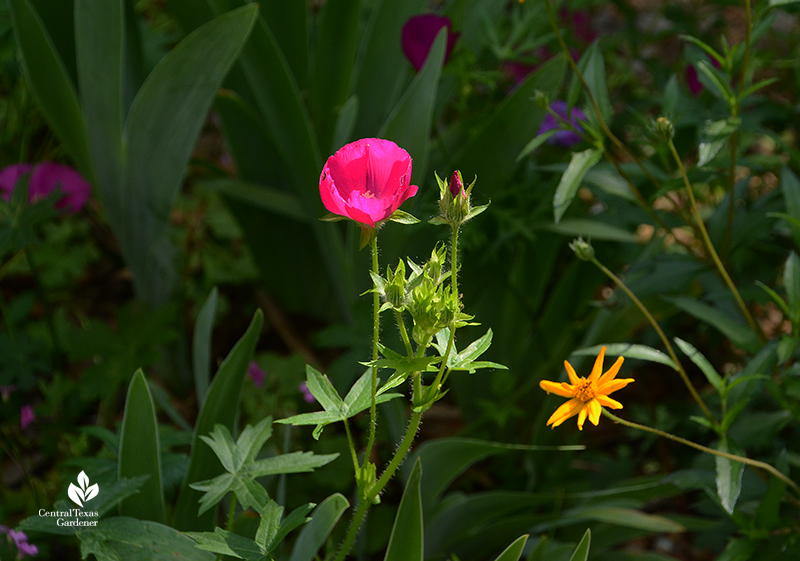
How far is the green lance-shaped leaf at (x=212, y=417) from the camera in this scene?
32.3 inches

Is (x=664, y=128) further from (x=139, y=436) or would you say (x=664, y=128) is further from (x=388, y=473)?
(x=139, y=436)

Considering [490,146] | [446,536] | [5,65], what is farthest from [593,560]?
[5,65]

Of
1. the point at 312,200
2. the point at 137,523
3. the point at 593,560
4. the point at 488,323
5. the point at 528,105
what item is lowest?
the point at 593,560

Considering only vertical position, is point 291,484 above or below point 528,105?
below

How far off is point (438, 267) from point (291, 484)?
2.46 ft

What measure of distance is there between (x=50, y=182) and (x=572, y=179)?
0.98m

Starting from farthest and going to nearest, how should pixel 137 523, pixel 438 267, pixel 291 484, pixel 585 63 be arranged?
pixel 291 484 → pixel 585 63 → pixel 137 523 → pixel 438 267

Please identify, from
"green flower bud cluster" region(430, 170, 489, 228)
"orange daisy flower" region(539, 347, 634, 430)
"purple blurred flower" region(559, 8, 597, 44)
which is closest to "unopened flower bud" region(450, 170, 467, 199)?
→ "green flower bud cluster" region(430, 170, 489, 228)

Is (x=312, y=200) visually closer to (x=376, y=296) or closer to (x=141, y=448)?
(x=141, y=448)

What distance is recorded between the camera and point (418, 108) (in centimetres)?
98

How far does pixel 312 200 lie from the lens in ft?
3.85

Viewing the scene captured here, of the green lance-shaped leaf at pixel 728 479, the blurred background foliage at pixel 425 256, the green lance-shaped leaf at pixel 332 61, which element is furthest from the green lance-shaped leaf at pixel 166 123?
the green lance-shaped leaf at pixel 728 479

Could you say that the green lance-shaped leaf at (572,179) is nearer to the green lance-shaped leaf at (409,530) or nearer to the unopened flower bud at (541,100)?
the unopened flower bud at (541,100)

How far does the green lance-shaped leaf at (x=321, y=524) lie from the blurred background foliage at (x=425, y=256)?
174 mm
